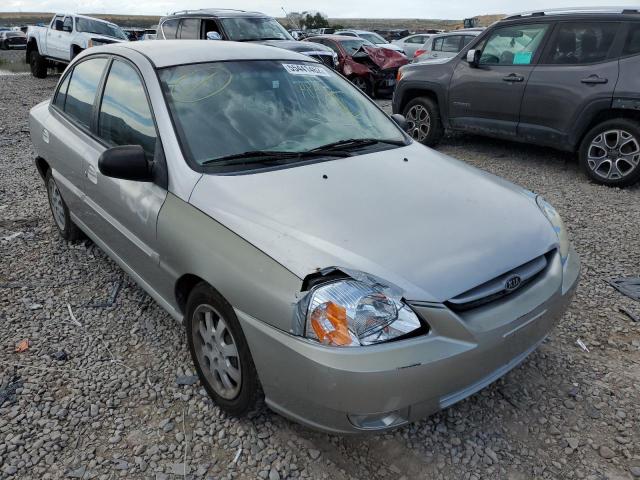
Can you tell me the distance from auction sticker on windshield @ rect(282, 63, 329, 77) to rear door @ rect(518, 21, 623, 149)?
3561 millimetres

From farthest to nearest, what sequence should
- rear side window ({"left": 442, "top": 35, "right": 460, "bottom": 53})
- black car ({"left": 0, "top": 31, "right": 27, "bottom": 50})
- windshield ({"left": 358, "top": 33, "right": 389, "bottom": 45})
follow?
black car ({"left": 0, "top": 31, "right": 27, "bottom": 50}), windshield ({"left": 358, "top": 33, "right": 389, "bottom": 45}), rear side window ({"left": 442, "top": 35, "right": 460, "bottom": 53})

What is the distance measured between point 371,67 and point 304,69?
32.3 ft

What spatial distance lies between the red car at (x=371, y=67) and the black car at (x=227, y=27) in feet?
4.97

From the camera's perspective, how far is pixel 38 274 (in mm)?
3857

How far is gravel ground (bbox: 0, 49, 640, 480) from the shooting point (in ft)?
7.25

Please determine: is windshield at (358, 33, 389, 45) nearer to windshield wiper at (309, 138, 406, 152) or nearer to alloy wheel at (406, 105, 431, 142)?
alloy wheel at (406, 105, 431, 142)

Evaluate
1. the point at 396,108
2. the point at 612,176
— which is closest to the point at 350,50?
the point at 396,108

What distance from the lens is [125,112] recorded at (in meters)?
3.02

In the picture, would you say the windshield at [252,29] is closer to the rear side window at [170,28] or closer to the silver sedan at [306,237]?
the rear side window at [170,28]

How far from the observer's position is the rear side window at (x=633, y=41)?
5359 mm

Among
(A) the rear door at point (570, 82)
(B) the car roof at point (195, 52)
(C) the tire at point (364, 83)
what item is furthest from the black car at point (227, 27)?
(B) the car roof at point (195, 52)

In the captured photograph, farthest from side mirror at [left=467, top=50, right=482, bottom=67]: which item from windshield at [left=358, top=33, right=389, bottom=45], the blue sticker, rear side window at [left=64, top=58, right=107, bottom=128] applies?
windshield at [left=358, top=33, right=389, bottom=45]

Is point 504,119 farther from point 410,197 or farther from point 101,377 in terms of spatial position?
point 101,377

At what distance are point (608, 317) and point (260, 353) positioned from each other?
246 cm
